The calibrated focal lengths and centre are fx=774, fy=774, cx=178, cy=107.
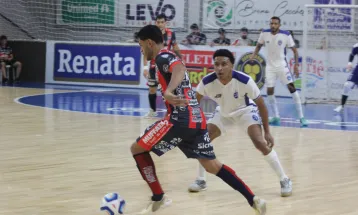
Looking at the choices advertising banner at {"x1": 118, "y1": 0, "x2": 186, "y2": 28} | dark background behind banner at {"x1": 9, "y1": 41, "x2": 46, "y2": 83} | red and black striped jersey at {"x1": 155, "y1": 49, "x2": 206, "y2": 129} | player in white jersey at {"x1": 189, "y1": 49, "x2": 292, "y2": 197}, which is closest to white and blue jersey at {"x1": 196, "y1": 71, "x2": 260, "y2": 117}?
player in white jersey at {"x1": 189, "y1": 49, "x2": 292, "y2": 197}

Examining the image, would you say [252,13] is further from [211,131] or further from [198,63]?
[211,131]

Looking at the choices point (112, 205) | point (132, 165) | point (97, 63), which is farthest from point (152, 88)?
point (97, 63)

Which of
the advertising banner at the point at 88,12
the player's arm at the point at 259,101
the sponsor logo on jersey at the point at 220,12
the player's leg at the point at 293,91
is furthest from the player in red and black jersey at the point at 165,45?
the advertising banner at the point at 88,12

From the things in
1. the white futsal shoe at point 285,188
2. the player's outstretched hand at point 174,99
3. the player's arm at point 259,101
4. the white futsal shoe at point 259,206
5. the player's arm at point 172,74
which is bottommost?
the white futsal shoe at point 285,188

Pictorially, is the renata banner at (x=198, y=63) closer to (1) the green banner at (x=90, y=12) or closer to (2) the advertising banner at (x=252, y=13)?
(2) the advertising banner at (x=252, y=13)

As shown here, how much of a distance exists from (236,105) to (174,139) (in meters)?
1.72

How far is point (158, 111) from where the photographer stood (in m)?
17.4

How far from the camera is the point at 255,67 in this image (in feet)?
70.9

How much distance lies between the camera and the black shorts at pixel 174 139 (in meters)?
6.96

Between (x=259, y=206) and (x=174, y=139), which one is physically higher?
(x=174, y=139)

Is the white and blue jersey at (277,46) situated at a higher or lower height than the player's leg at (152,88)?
higher

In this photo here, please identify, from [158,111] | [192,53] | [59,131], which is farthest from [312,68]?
[59,131]

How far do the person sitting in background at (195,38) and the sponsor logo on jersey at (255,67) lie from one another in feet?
6.49

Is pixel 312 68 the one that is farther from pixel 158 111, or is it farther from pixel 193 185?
pixel 193 185
